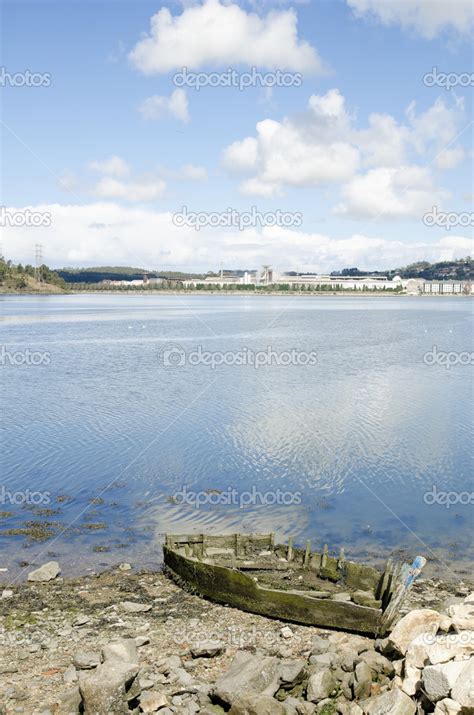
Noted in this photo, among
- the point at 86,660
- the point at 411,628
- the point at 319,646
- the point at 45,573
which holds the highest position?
the point at 411,628

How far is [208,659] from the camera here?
15.2 metres

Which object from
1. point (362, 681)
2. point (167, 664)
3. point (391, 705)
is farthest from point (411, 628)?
point (167, 664)

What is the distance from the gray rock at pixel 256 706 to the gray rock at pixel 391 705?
164cm

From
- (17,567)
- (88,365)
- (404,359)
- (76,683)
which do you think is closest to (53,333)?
(88,365)

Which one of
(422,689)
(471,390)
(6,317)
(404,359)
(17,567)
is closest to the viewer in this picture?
(422,689)

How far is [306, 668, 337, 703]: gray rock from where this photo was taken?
13.1 metres

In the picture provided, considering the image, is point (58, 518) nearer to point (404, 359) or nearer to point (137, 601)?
point (137, 601)

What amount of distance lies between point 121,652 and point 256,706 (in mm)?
3468

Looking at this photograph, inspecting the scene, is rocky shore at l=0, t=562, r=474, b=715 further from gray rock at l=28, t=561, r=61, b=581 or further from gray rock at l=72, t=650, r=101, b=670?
gray rock at l=28, t=561, r=61, b=581

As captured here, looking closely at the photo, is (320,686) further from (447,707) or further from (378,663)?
(447,707)

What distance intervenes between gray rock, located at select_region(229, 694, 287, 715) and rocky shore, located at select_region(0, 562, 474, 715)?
19mm

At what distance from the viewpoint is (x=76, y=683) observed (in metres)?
14.1

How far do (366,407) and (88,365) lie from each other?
29.0 m

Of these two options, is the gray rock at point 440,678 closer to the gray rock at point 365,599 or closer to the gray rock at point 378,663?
the gray rock at point 378,663
